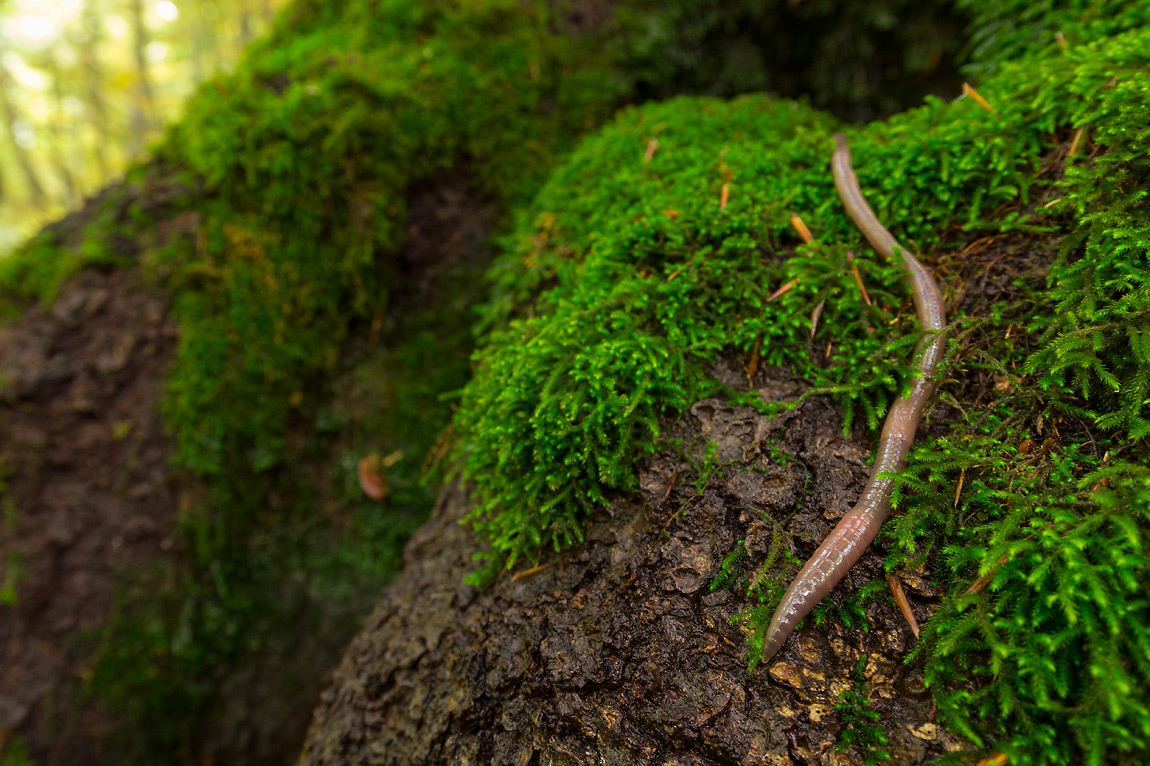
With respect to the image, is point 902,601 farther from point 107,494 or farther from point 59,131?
point 59,131

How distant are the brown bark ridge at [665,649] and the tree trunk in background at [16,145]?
87.0 feet

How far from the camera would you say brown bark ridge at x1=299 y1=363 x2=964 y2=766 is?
1.64 meters

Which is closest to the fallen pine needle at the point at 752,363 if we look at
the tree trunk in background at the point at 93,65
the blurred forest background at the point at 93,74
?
the blurred forest background at the point at 93,74

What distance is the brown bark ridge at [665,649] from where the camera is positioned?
164cm

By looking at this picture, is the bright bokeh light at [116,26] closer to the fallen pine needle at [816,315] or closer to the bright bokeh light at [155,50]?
the bright bokeh light at [155,50]

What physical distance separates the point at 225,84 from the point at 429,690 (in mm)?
4602

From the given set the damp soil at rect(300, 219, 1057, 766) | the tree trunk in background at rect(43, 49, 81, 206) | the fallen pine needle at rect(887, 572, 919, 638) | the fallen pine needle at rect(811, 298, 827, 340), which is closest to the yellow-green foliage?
the damp soil at rect(300, 219, 1057, 766)

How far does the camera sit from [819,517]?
1.88 metres

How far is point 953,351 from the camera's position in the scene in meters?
2.02

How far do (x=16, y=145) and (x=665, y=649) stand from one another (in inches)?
1134

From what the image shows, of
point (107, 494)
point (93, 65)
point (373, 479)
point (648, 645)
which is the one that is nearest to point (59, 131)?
point (93, 65)

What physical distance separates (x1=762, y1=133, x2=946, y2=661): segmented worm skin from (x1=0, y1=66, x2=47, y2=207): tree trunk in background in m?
27.3

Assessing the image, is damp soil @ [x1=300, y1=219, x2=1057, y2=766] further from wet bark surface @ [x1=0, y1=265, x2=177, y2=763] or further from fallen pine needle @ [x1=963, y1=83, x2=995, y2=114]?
wet bark surface @ [x1=0, y1=265, x2=177, y2=763]

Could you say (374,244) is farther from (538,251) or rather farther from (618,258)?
(618,258)
